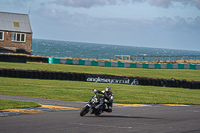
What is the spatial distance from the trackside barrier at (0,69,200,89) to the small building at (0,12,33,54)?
28.8 m

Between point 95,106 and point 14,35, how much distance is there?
4799 centimetres

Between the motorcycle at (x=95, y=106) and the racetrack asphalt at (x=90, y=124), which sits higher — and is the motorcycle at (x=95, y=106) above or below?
above

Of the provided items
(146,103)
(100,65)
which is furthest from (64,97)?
(100,65)

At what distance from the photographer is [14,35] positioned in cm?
5778

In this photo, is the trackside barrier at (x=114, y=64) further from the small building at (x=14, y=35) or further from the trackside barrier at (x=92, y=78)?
the trackside barrier at (x=92, y=78)

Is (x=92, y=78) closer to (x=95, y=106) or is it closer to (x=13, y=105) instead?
(x=13, y=105)

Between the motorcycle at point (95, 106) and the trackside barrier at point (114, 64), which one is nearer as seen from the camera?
the motorcycle at point (95, 106)

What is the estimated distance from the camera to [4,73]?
92.3 ft

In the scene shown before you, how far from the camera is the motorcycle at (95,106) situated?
40.7ft

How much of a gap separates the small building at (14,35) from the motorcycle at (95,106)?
45.7 m

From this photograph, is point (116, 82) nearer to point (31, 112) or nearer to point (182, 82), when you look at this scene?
point (182, 82)

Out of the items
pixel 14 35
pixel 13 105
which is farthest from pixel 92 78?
pixel 14 35

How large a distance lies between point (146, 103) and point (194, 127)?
26.3 ft

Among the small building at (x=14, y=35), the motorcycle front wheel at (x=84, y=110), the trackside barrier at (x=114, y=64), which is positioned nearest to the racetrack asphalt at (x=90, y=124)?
the motorcycle front wheel at (x=84, y=110)
